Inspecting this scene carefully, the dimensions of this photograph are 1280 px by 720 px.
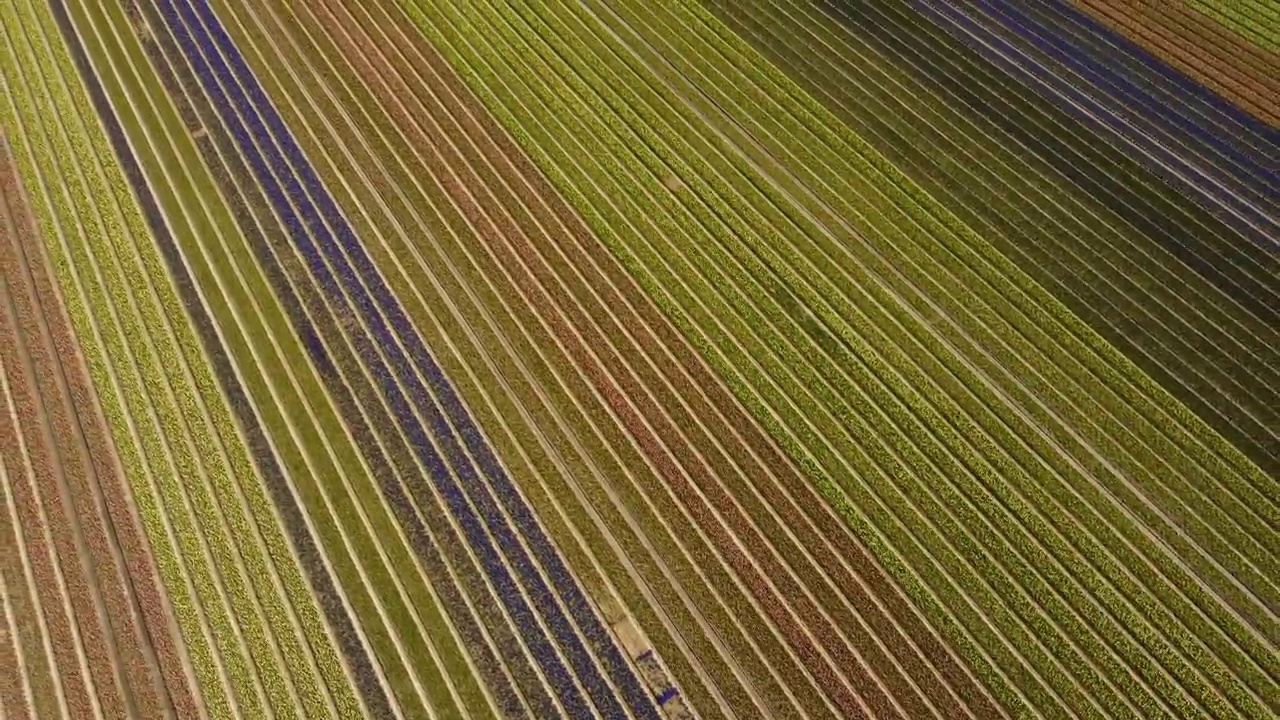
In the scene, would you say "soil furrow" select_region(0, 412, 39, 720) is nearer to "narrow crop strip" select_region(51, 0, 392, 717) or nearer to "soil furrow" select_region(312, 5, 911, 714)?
"narrow crop strip" select_region(51, 0, 392, 717)

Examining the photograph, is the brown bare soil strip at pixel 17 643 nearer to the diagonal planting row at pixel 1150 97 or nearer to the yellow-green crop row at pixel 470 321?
the yellow-green crop row at pixel 470 321

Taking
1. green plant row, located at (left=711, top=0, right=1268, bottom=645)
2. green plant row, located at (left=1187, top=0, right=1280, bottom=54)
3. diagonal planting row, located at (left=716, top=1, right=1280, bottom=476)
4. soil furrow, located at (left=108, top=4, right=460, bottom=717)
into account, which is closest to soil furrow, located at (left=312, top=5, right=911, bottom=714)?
soil furrow, located at (left=108, top=4, right=460, bottom=717)

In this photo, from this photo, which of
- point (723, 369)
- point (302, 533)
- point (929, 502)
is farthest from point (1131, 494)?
point (302, 533)

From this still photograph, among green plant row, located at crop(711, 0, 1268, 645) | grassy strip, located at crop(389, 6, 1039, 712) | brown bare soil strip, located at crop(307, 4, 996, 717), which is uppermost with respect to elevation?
grassy strip, located at crop(389, 6, 1039, 712)

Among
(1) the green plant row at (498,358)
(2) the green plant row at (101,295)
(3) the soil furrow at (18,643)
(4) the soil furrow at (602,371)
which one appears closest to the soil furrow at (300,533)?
(2) the green plant row at (101,295)

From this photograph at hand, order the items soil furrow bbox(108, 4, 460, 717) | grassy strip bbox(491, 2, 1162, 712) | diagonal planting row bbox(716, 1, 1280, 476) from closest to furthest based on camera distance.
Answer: soil furrow bbox(108, 4, 460, 717) → grassy strip bbox(491, 2, 1162, 712) → diagonal planting row bbox(716, 1, 1280, 476)

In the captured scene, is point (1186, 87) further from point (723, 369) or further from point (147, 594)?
point (147, 594)

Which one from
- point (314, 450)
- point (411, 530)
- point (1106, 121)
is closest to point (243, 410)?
point (314, 450)

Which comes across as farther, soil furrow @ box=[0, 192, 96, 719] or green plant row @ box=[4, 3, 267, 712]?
green plant row @ box=[4, 3, 267, 712]
